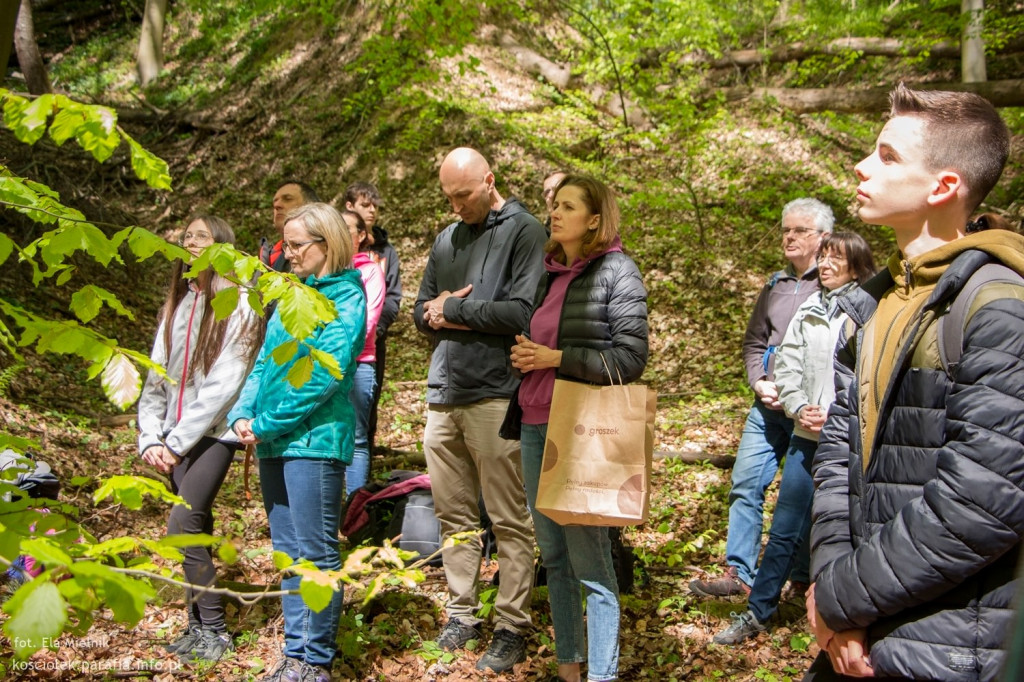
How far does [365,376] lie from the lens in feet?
17.5

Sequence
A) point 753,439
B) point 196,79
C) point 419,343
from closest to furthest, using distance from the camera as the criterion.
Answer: point 753,439 → point 419,343 → point 196,79

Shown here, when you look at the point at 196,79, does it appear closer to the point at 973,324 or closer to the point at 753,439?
the point at 753,439

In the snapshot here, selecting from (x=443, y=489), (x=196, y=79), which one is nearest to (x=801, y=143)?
(x=443, y=489)

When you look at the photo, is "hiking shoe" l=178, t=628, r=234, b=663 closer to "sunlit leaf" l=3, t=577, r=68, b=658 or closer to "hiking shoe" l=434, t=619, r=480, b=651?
"hiking shoe" l=434, t=619, r=480, b=651

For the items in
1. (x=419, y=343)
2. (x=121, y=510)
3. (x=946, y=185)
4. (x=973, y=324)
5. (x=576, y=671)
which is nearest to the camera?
(x=973, y=324)

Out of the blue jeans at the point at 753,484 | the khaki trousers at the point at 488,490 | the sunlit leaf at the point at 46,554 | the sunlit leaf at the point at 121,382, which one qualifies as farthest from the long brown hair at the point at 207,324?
the blue jeans at the point at 753,484

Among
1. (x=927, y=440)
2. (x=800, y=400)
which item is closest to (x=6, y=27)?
(x=927, y=440)

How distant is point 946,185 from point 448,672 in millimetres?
3083

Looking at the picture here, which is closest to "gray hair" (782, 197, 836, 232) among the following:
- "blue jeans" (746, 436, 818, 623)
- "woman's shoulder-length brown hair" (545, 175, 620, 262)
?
"blue jeans" (746, 436, 818, 623)

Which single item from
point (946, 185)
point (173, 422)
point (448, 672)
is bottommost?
point (448, 672)

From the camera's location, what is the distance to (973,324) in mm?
1580

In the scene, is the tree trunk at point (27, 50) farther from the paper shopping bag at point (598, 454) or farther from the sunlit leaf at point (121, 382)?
the paper shopping bag at point (598, 454)

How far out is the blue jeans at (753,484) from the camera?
4.18 m

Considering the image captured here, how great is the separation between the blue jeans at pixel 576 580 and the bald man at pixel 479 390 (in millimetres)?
386
